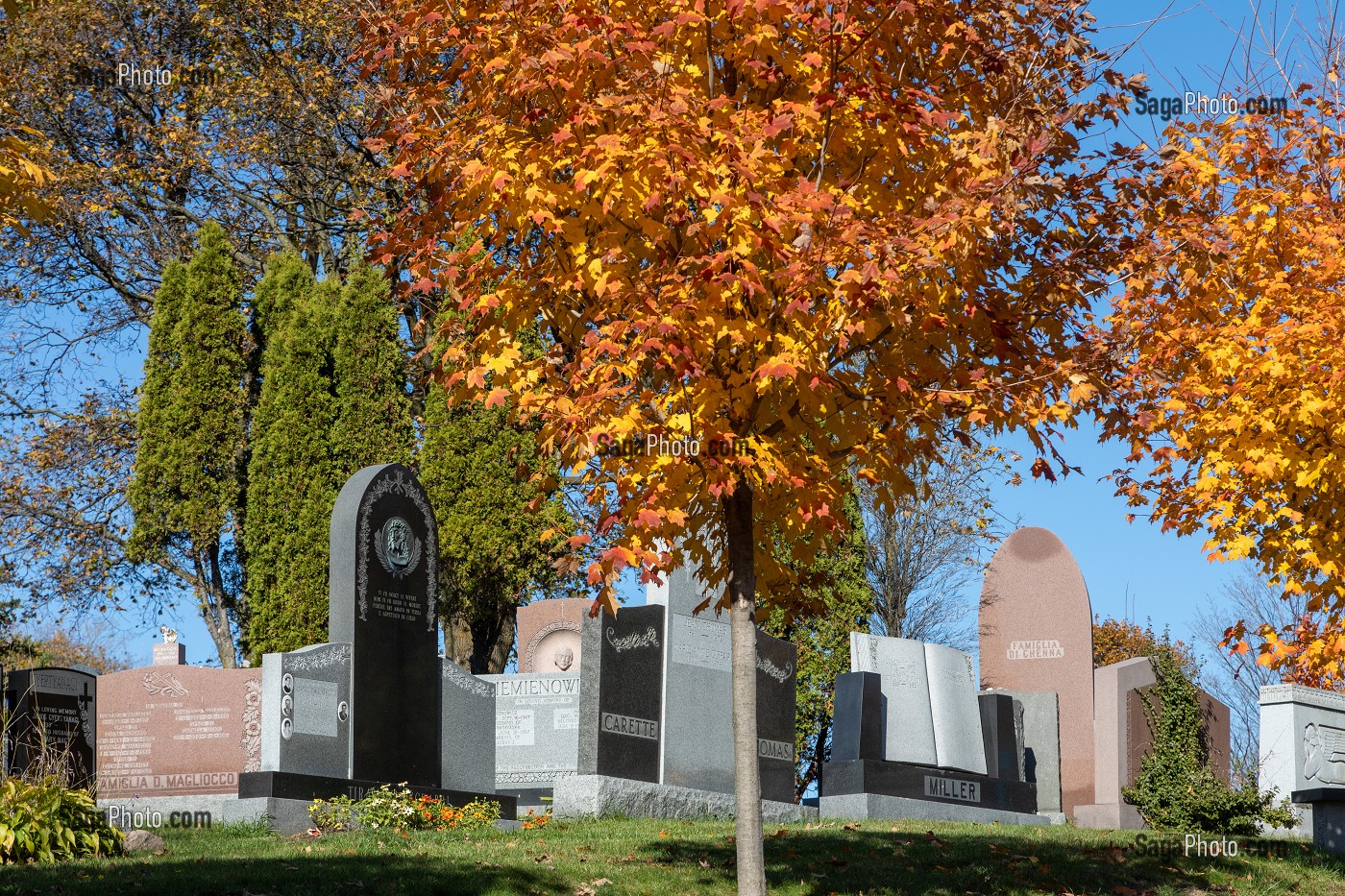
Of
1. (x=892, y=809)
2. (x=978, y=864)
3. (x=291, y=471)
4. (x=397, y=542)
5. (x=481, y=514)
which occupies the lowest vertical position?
(x=892, y=809)

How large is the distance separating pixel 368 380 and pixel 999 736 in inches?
474

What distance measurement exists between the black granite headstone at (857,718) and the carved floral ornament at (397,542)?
4.99 m

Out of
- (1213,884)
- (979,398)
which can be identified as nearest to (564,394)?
(979,398)

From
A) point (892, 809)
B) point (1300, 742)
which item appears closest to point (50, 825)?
point (892, 809)

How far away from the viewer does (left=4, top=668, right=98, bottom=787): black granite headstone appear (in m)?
14.6

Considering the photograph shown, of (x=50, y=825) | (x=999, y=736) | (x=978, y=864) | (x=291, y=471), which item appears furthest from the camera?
(x=291, y=471)

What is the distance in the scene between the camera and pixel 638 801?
14406 mm

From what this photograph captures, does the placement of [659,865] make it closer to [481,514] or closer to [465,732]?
[465,732]

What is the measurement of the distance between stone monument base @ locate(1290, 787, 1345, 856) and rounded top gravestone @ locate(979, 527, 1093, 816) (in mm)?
7119

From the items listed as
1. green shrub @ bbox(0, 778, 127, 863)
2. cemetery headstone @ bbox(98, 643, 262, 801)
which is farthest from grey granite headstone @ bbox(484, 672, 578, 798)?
green shrub @ bbox(0, 778, 127, 863)

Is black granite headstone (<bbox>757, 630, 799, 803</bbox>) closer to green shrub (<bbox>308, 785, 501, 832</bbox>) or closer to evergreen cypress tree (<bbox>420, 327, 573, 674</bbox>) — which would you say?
green shrub (<bbox>308, 785, 501, 832</bbox>)

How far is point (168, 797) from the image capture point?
16.4 meters

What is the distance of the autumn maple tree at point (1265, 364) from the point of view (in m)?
11.9

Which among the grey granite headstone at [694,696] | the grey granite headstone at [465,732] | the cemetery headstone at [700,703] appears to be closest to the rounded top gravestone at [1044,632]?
the cemetery headstone at [700,703]
